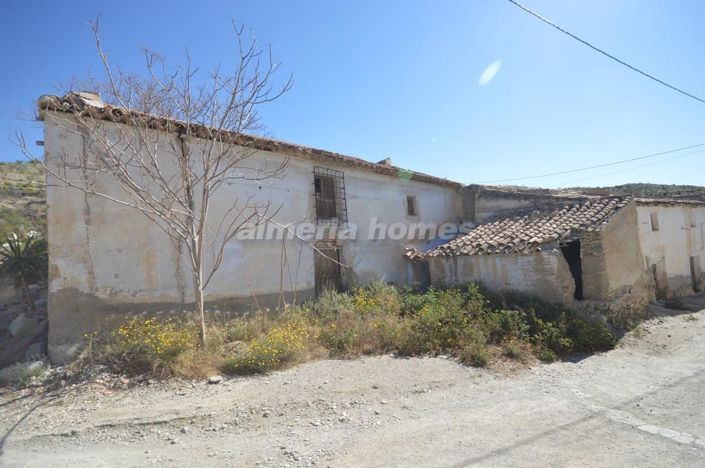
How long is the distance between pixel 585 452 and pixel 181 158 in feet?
25.1

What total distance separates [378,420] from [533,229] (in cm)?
769

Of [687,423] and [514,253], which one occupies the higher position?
[514,253]

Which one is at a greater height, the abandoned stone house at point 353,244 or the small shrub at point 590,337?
the abandoned stone house at point 353,244

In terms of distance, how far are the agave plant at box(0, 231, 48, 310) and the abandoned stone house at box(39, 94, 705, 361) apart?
3067 mm

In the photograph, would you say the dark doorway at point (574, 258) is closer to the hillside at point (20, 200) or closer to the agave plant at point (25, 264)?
the agave plant at point (25, 264)

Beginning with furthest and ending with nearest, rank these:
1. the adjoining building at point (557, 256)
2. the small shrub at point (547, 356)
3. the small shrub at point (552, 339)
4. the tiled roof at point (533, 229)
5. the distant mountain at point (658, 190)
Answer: the distant mountain at point (658, 190) → the tiled roof at point (533, 229) → the adjoining building at point (557, 256) → the small shrub at point (552, 339) → the small shrub at point (547, 356)

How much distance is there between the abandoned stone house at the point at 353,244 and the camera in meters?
6.73

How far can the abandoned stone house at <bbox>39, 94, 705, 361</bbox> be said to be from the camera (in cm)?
673

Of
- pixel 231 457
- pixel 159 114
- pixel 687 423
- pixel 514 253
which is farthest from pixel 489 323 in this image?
pixel 159 114

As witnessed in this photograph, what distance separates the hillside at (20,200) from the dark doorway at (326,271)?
28.2ft

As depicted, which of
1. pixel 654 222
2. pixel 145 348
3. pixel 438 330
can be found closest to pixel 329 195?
pixel 438 330

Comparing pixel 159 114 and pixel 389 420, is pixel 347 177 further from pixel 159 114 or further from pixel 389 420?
pixel 389 420

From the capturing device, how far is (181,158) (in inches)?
281

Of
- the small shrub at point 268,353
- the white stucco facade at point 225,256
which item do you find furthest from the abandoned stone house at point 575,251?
the small shrub at point 268,353
